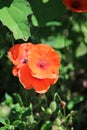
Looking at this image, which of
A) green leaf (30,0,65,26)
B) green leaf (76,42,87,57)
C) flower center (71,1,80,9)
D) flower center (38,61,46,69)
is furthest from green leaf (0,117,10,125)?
green leaf (76,42,87,57)

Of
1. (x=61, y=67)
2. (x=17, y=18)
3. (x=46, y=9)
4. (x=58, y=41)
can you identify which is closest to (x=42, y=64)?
(x=17, y=18)

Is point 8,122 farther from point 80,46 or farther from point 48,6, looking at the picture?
point 80,46

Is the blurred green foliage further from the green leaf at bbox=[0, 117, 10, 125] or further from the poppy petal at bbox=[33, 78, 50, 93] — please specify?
the poppy petal at bbox=[33, 78, 50, 93]

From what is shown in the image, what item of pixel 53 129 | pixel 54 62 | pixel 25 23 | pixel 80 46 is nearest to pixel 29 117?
pixel 53 129

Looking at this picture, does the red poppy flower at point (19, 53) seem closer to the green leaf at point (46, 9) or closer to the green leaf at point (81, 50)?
the green leaf at point (46, 9)

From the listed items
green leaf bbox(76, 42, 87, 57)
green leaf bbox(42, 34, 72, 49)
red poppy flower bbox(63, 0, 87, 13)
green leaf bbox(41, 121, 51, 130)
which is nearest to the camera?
green leaf bbox(41, 121, 51, 130)

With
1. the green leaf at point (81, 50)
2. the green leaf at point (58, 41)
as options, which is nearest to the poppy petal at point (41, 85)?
the green leaf at point (58, 41)
